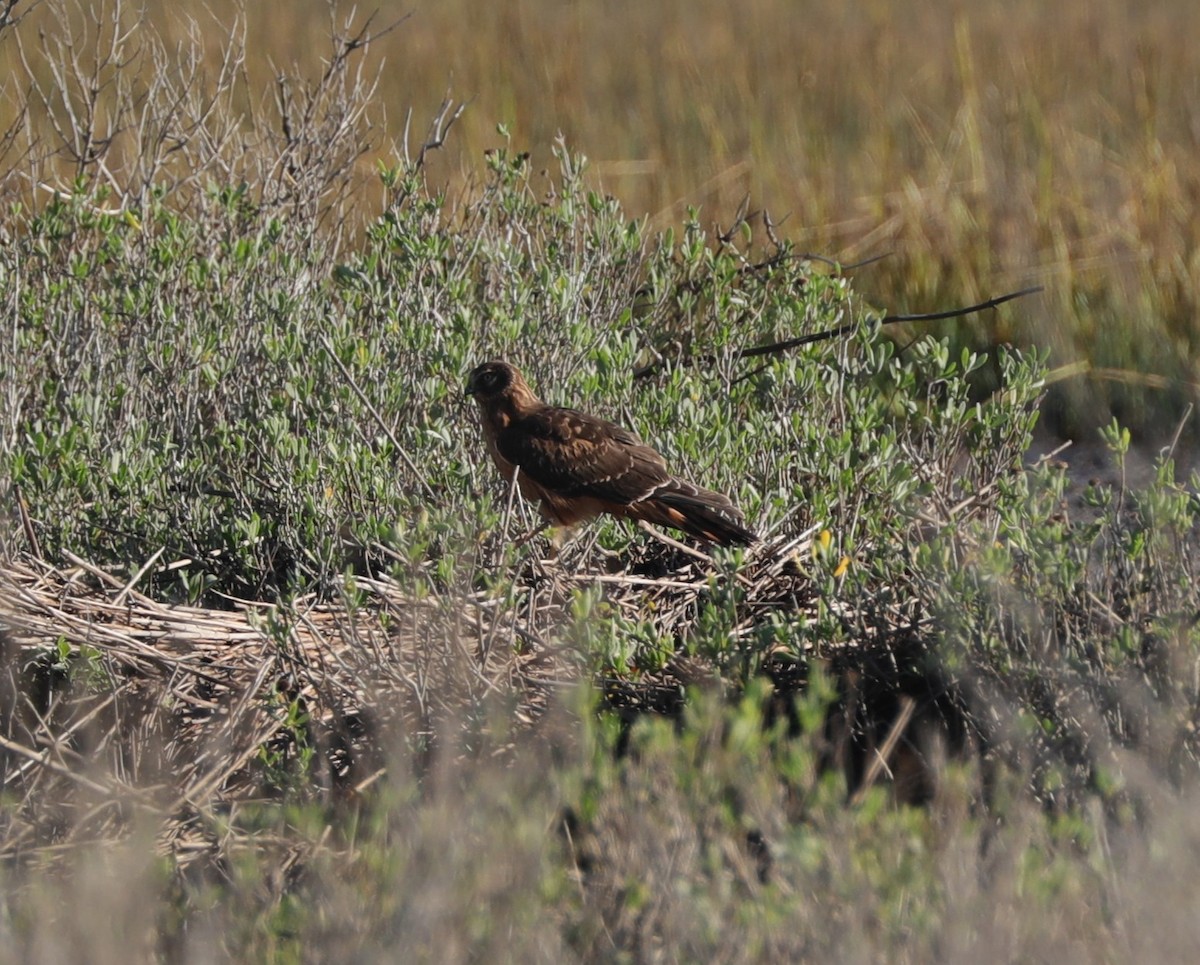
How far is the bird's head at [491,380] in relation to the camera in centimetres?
450

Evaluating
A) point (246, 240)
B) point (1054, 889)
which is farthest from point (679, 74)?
point (1054, 889)

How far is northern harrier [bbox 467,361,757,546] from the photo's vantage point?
397 cm

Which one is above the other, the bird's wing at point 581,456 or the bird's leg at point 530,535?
the bird's wing at point 581,456

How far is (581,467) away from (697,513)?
440 millimetres

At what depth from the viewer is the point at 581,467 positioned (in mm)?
4242

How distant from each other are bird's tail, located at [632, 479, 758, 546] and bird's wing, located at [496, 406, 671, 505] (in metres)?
0.05

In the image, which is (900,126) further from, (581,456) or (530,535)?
(530,535)

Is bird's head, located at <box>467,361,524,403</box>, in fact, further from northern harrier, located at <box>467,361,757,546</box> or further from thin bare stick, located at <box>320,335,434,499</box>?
thin bare stick, located at <box>320,335,434,499</box>

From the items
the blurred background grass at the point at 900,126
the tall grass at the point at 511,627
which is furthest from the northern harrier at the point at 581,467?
the blurred background grass at the point at 900,126

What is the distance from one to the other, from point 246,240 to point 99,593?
140cm

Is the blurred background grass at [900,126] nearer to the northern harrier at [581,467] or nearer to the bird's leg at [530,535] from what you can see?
the northern harrier at [581,467]

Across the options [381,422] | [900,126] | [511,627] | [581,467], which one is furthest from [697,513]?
[900,126]

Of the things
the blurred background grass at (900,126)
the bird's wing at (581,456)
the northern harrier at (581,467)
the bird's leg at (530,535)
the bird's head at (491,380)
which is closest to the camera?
the bird's leg at (530,535)

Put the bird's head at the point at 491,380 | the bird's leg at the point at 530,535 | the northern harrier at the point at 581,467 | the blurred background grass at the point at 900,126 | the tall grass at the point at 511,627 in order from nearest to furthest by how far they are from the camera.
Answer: the tall grass at the point at 511,627
the bird's leg at the point at 530,535
the northern harrier at the point at 581,467
the bird's head at the point at 491,380
the blurred background grass at the point at 900,126
